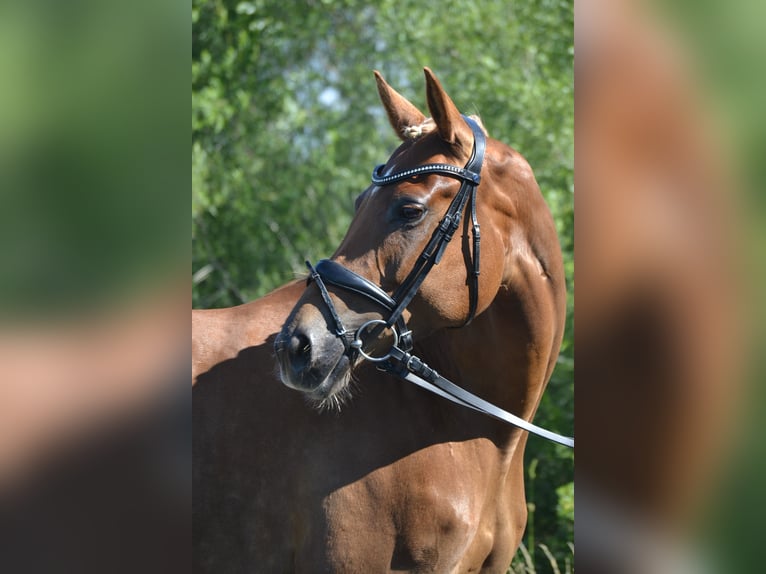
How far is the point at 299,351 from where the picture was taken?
97.3 inches

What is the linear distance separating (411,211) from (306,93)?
6914mm

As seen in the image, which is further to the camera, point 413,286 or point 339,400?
point 339,400

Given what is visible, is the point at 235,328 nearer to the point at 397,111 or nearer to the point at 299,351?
the point at 299,351

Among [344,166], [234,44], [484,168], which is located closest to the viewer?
[484,168]

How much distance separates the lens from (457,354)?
9.77 feet
